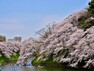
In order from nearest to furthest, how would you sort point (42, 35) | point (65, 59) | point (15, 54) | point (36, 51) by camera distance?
point (65, 59), point (36, 51), point (42, 35), point (15, 54)

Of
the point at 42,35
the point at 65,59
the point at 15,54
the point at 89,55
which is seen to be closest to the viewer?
the point at 89,55

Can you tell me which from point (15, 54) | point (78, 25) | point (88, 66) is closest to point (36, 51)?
point (78, 25)

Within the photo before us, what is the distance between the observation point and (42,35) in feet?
126

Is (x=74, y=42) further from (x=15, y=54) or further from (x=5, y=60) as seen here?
(x=15, y=54)

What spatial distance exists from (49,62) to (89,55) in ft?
30.1

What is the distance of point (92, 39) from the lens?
24.6 m

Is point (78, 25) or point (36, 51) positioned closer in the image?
point (78, 25)

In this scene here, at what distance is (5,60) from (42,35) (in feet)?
52.2

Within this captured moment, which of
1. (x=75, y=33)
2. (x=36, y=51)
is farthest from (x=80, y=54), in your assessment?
(x=36, y=51)

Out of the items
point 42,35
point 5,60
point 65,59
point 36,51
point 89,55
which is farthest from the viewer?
point 5,60

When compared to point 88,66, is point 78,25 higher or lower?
higher

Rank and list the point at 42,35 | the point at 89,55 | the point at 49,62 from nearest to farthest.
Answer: the point at 89,55 → the point at 49,62 → the point at 42,35

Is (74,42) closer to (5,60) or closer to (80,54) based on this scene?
(80,54)

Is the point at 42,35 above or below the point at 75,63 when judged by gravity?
above
